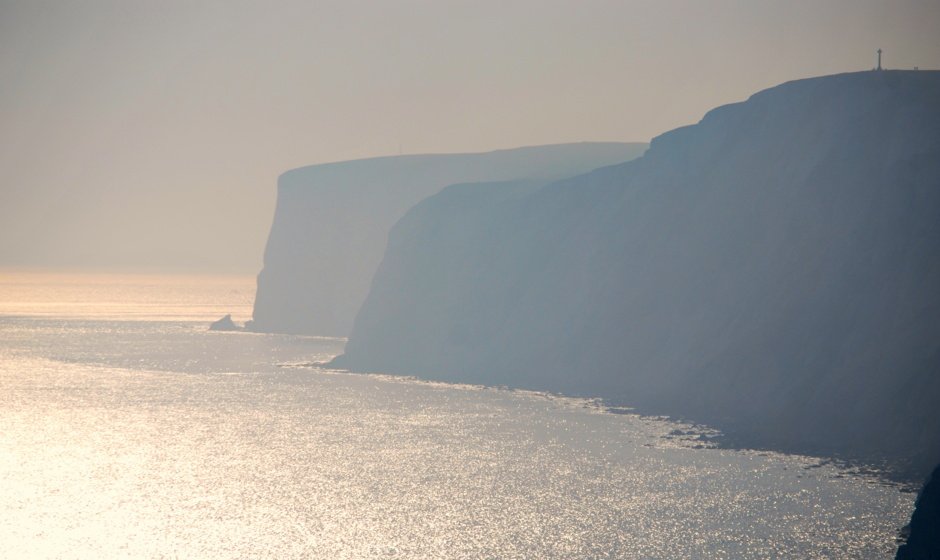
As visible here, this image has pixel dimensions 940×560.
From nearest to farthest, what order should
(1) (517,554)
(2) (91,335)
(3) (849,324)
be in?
(1) (517,554) → (3) (849,324) → (2) (91,335)

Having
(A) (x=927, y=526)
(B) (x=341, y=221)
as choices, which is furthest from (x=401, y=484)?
(B) (x=341, y=221)

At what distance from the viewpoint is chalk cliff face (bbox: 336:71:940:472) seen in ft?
207

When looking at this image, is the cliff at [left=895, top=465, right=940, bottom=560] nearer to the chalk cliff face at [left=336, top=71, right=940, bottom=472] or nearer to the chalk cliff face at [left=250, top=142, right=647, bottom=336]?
the chalk cliff face at [left=336, top=71, right=940, bottom=472]

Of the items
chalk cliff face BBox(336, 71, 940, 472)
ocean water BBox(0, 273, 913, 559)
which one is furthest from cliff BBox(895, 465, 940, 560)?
chalk cliff face BBox(336, 71, 940, 472)

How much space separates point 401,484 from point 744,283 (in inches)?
1210

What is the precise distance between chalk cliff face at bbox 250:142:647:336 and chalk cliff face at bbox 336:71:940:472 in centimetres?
4735

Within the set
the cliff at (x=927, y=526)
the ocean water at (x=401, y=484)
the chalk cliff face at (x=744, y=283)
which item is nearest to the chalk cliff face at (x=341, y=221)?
the chalk cliff face at (x=744, y=283)

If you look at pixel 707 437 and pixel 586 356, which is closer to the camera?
pixel 707 437

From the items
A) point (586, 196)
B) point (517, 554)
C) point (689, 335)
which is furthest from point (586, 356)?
point (517, 554)

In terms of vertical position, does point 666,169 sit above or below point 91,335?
above

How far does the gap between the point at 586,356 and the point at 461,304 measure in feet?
66.7

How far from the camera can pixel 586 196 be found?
9944 centimetres

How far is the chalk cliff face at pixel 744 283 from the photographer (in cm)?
6309

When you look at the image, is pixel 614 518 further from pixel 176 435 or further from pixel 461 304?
pixel 461 304
